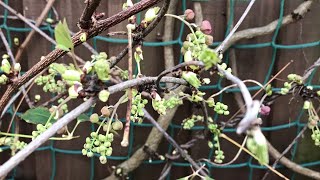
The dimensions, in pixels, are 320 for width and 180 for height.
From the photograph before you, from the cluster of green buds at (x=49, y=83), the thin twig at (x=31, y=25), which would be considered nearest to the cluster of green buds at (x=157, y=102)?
the cluster of green buds at (x=49, y=83)

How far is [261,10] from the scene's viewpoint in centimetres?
129

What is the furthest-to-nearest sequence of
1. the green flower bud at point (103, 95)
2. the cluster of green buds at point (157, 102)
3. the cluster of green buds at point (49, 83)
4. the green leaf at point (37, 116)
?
1. the cluster of green buds at point (49, 83)
2. the green leaf at point (37, 116)
3. the cluster of green buds at point (157, 102)
4. the green flower bud at point (103, 95)

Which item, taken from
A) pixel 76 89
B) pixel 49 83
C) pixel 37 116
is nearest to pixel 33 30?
pixel 49 83

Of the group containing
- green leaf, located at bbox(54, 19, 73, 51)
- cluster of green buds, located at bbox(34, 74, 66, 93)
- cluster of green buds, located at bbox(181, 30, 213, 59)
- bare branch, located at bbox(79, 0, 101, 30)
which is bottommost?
cluster of green buds, located at bbox(34, 74, 66, 93)

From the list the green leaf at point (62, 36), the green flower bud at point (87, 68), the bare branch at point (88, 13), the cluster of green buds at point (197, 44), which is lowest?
the green flower bud at point (87, 68)

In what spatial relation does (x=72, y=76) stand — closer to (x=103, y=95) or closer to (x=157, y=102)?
(x=103, y=95)

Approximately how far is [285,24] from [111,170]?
0.67 metres

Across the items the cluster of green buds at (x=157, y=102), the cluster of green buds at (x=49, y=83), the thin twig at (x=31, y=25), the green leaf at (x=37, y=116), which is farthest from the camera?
Result: the thin twig at (x=31, y=25)

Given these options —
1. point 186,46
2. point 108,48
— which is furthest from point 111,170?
point 186,46

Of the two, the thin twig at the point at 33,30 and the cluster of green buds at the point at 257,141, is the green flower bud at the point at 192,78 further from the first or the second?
the thin twig at the point at 33,30

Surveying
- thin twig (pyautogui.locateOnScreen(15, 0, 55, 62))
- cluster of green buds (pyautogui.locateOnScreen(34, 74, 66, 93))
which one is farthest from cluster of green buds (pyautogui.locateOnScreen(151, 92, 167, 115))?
thin twig (pyautogui.locateOnScreen(15, 0, 55, 62))

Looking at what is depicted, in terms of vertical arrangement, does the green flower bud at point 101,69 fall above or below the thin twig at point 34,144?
above

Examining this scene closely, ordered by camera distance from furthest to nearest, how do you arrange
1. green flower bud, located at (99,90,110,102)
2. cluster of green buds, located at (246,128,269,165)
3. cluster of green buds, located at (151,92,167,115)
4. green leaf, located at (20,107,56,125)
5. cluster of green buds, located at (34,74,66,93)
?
cluster of green buds, located at (34,74,66,93), green leaf, located at (20,107,56,125), cluster of green buds, located at (151,92,167,115), green flower bud, located at (99,90,110,102), cluster of green buds, located at (246,128,269,165)

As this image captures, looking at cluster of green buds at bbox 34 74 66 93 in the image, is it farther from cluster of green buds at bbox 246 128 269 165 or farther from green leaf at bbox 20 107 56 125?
cluster of green buds at bbox 246 128 269 165
